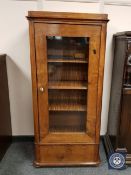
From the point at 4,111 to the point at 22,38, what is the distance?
871mm

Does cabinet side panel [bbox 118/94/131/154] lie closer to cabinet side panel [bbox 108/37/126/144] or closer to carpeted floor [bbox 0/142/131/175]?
cabinet side panel [bbox 108/37/126/144]

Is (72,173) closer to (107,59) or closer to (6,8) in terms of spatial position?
(107,59)

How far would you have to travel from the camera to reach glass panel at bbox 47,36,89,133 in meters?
1.71

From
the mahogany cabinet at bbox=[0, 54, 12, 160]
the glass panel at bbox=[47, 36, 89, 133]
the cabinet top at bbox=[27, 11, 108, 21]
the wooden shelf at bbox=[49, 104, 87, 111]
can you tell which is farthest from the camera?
the mahogany cabinet at bbox=[0, 54, 12, 160]

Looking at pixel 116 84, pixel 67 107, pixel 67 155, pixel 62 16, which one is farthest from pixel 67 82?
pixel 67 155

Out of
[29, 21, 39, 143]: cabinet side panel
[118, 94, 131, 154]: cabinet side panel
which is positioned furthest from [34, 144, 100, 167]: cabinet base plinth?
[118, 94, 131, 154]: cabinet side panel

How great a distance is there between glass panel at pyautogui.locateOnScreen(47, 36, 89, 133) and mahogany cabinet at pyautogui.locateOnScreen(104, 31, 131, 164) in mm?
356

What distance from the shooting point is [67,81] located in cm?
190

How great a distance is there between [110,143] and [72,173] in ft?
1.93

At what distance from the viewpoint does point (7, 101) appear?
2170 mm

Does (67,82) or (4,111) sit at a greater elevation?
(67,82)

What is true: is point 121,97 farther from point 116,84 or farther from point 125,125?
point 125,125

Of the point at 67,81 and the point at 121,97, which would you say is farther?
the point at 67,81

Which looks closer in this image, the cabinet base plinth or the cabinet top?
the cabinet top
